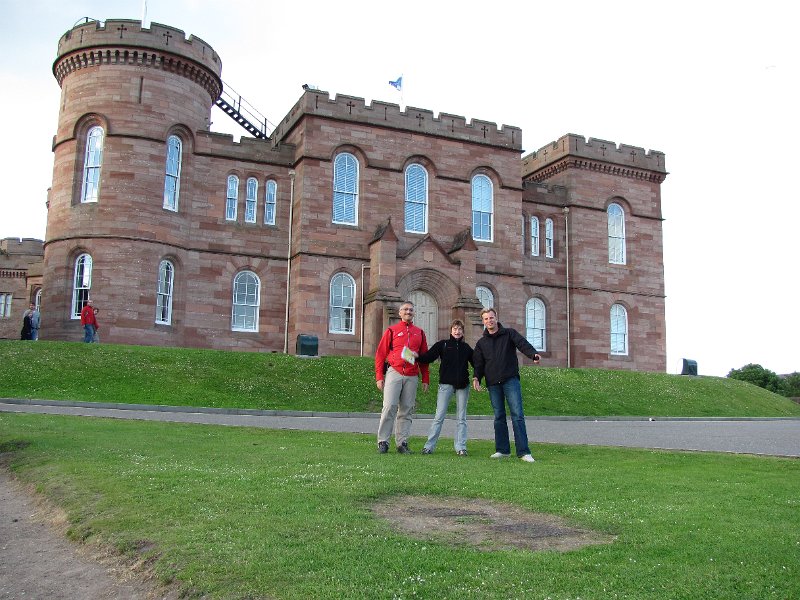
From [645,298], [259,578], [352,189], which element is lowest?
[259,578]

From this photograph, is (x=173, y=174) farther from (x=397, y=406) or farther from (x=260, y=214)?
(x=397, y=406)

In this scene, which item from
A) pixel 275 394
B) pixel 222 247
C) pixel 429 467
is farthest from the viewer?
pixel 222 247

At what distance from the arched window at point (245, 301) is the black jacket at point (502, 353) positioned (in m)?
20.2

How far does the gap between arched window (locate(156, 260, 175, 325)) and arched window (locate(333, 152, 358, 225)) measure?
6.42m

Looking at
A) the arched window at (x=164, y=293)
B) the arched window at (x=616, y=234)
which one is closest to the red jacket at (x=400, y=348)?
the arched window at (x=164, y=293)

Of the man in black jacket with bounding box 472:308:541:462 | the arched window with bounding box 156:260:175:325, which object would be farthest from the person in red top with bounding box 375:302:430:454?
the arched window with bounding box 156:260:175:325

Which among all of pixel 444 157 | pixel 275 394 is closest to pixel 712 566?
pixel 275 394

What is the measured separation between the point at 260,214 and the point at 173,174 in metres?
3.53

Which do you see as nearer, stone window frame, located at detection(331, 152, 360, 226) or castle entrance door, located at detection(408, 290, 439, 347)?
stone window frame, located at detection(331, 152, 360, 226)

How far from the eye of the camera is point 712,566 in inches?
204

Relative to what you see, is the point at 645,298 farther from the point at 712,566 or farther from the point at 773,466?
the point at 712,566

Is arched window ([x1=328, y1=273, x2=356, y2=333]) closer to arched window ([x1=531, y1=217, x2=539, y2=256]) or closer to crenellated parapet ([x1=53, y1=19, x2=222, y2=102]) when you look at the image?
arched window ([x1=531, y1=217, x2=539, y2=256])

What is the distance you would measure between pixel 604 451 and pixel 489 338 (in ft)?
7.94

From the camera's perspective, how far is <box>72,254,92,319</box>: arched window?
1128 inches
